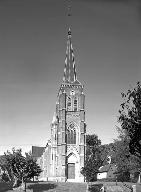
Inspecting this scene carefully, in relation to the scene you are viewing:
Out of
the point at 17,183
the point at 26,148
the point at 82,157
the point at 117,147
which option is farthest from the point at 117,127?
the point at 26,148

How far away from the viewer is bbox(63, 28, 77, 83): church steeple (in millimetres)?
78200

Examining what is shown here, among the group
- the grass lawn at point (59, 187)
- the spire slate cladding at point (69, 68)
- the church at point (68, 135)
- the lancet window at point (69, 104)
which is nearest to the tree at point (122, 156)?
the grass lawn at point (59, 187)

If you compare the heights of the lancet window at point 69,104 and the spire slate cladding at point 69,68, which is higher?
the spire slate cladding at point 69,68

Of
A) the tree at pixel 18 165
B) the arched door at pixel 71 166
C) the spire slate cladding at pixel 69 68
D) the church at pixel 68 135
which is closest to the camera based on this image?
the tree at pixel 18 165

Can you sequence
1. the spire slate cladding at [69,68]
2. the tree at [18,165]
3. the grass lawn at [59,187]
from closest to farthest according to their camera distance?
the tree at [18,165]
the grass lawn at [59,187]
the spire slate cladding at [69,68]

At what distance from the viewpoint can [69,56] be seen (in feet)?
265

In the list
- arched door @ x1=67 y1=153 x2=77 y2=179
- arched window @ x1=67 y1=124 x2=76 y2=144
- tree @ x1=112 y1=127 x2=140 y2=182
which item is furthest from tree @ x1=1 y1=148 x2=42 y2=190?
arched window @ x1=67 y1=124 x2=76 y2=144

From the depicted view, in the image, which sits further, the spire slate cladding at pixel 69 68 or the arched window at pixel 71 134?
the spire slate cladding at pixel 69 68

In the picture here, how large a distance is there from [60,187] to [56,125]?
22.1 m

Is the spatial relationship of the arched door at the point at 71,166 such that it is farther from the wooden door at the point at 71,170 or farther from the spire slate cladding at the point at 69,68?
the spire slate cladding at the point at 69,68

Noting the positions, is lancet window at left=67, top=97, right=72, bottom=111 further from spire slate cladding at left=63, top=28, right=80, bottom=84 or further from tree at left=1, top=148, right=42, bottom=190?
tree at left=1, top=148, right=42, bottom=190

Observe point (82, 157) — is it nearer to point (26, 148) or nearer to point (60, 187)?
point (60, 187)

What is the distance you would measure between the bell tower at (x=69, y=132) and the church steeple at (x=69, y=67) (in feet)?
0.16

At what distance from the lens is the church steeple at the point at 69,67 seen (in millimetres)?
78200
